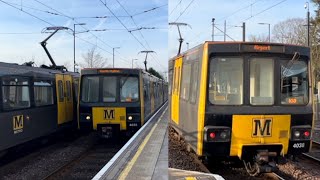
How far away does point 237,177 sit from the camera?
815cm

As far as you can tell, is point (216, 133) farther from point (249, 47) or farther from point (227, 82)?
point (249, 47)

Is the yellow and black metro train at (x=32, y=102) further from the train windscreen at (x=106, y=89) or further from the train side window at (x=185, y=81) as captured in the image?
the train side window at (x=185, y=81)

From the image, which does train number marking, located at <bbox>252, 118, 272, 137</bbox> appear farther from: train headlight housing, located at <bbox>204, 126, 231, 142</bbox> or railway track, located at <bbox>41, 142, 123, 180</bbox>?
railway track, located at <bbox>41, 142, 123, 180</bbox>

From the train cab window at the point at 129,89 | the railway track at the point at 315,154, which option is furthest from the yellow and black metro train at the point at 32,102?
the railway track at the point at 315,154

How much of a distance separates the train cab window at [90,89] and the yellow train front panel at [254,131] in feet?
21.1

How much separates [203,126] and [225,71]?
929mm

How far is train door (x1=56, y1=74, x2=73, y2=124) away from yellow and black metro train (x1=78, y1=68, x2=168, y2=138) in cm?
114

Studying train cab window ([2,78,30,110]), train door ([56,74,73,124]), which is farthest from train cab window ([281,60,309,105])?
train door ([56,74,73,124])

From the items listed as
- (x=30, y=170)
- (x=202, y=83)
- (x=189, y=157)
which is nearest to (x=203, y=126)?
(x=202, y=83)

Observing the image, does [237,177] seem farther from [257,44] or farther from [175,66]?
[175,66]

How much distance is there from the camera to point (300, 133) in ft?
24.2

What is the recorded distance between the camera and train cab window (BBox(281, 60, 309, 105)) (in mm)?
7309

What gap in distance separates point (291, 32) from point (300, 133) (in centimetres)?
1392

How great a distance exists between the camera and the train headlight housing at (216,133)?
700cm
